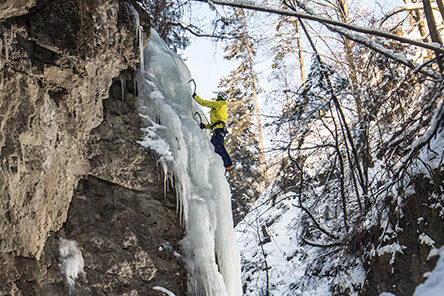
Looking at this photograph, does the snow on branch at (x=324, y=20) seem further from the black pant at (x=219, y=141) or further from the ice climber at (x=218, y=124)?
the black pant at (x=219, y=141)

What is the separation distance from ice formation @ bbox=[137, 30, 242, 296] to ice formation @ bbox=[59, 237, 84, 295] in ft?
3.44

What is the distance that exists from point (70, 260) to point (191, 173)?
1579 mm

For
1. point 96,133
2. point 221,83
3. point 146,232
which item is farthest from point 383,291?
point 221,83

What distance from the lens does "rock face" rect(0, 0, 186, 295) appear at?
118 inches

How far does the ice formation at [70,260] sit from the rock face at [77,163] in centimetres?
4

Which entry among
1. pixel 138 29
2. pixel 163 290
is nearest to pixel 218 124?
pixel 138 29

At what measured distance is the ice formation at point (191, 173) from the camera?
384 cm

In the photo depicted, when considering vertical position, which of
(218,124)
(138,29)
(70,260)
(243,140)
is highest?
(243,140)

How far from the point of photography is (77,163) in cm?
361

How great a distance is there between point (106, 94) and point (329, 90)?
3250 mm

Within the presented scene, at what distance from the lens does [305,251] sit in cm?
786

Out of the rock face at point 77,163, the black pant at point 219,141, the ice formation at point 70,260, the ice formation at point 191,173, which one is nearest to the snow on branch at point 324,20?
the rock face at point 77,163

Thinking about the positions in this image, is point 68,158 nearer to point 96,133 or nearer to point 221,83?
point 96,133

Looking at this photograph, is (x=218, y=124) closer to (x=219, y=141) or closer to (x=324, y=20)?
(x=219, y=141)
